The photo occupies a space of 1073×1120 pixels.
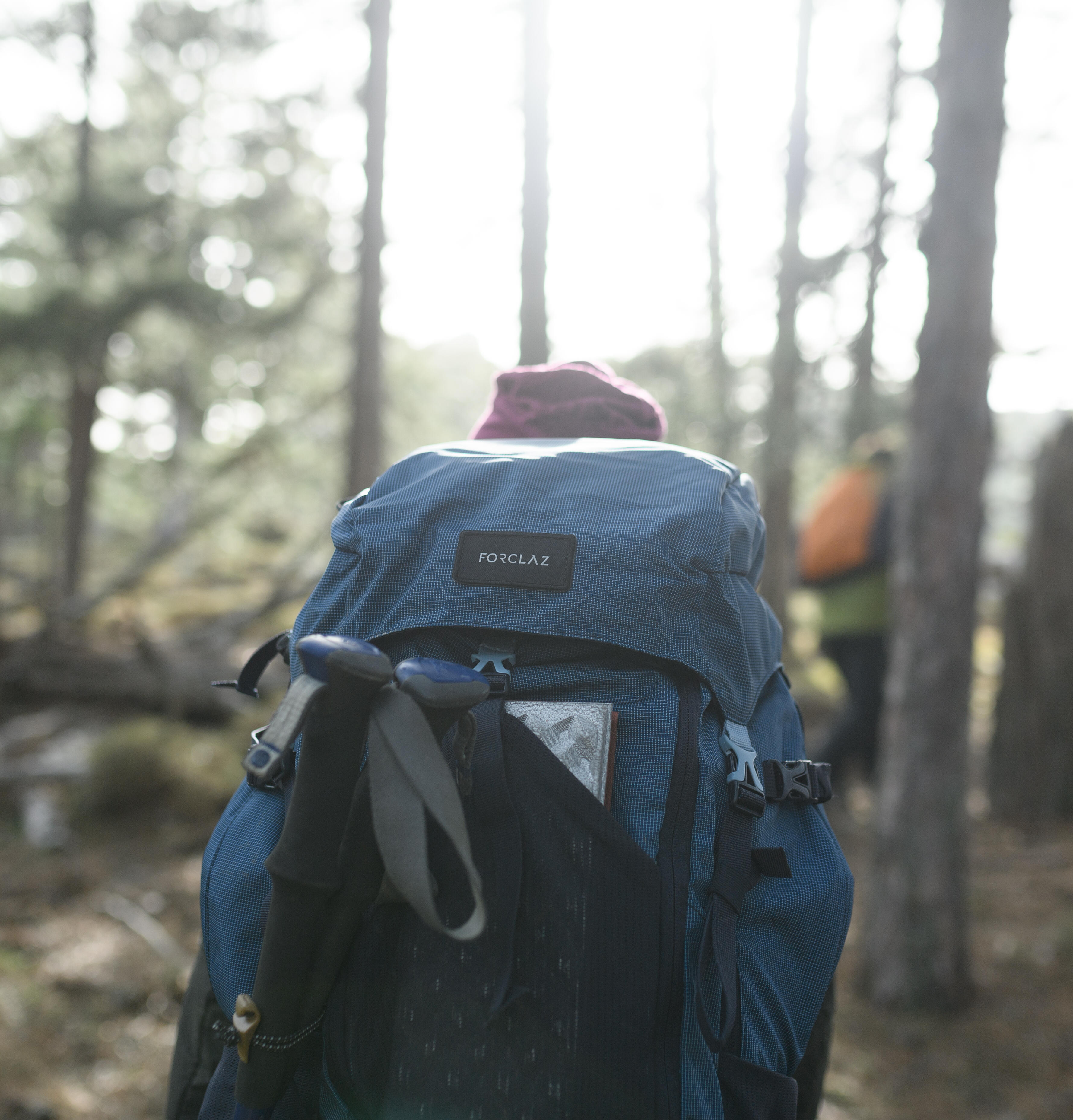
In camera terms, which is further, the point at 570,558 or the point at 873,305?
the point at 873,305

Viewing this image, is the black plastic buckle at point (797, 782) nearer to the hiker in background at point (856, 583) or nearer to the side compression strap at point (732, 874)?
the side compression strap at point (732, 874)

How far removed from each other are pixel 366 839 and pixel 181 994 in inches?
84.8

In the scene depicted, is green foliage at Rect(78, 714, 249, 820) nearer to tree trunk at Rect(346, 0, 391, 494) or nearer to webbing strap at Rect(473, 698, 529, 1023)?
tree trunk at Rect(346, 0, 391, 494)

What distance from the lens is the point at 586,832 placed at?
118cm

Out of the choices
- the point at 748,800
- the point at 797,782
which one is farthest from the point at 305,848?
the point at 797,782

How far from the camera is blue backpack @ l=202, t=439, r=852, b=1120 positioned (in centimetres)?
112

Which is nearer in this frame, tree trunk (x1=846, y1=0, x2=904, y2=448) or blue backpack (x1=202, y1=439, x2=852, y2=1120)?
blue backpack (x1=202, y1=439, x2=852, y2=1120)

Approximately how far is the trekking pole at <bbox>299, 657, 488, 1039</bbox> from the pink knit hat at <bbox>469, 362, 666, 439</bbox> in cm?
77

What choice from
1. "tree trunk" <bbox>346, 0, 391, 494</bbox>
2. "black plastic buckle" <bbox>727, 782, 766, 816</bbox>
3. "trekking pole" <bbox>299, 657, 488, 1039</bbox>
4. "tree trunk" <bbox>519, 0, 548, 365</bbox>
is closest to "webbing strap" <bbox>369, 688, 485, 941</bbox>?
"trekking pole" <bbox>299, 657, 488, 1039</bbox>

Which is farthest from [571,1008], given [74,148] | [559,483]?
[74,148]

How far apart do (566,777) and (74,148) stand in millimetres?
16725

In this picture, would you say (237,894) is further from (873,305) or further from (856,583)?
(873,305)

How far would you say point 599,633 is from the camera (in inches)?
50.6

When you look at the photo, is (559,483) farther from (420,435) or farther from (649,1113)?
(420,435)
